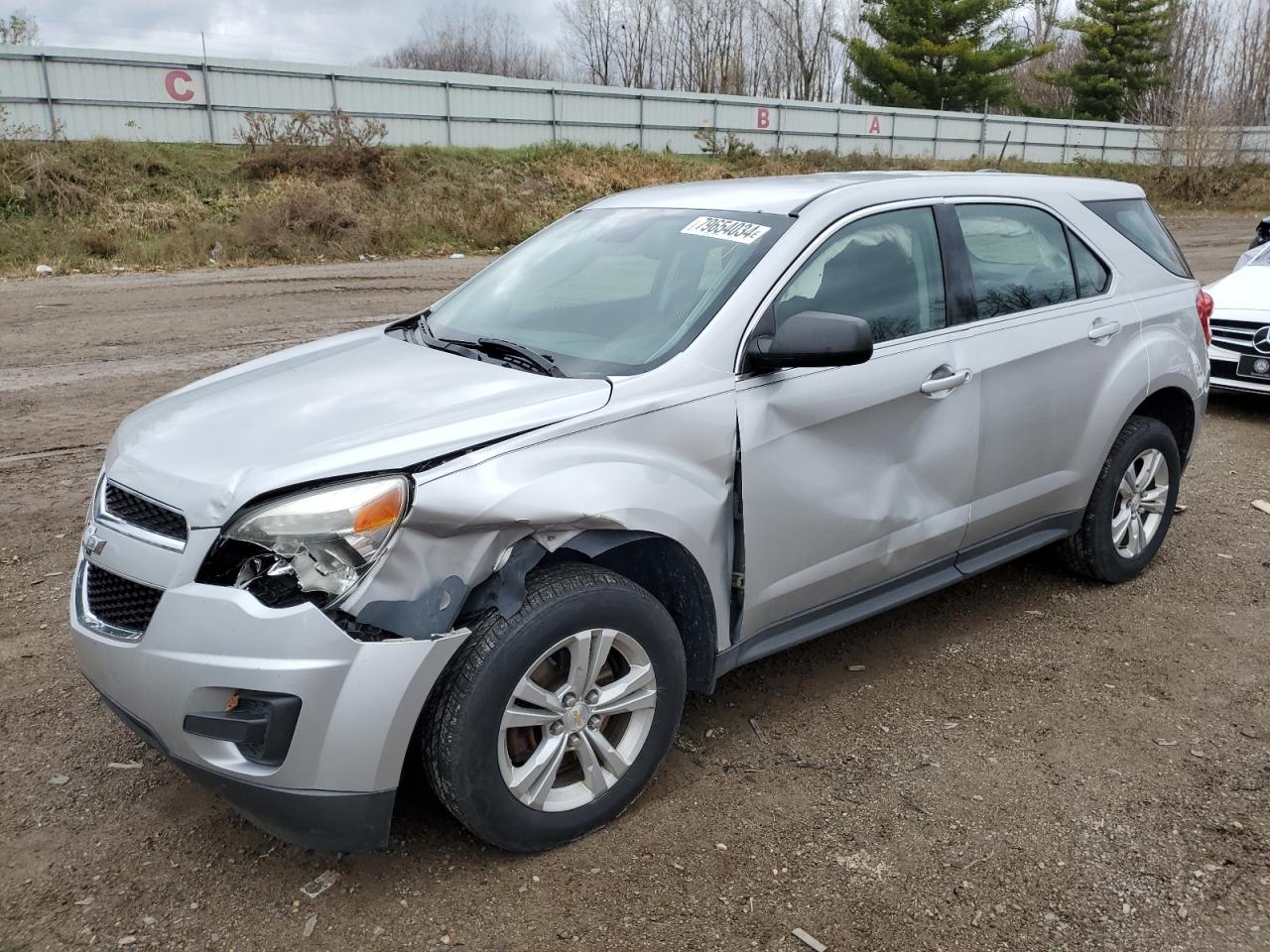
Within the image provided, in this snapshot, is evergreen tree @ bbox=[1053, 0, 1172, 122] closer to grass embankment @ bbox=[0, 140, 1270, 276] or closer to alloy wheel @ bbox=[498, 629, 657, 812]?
grass embankment @ bbox=[0, 140, 1270, 276]

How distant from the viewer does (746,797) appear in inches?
127

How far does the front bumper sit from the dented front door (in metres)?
1.11

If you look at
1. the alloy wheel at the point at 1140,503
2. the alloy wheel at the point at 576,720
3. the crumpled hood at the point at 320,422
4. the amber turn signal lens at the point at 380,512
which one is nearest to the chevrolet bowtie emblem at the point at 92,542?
the crumpled hood at the point at 320,422

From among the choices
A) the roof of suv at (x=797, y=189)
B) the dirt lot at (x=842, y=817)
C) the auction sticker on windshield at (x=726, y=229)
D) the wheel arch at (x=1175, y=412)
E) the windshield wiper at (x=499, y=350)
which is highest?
the roof of suv at (x=797, y=189)

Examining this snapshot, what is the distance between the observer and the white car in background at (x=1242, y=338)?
796 centimetres

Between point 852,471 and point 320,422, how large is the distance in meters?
1.67

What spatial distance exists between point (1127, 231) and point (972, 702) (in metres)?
2.31

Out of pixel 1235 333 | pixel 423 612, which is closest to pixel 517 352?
pixel 423 612

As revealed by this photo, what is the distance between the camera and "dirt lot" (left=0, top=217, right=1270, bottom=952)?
8.77 feet

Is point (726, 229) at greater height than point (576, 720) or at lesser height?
greater

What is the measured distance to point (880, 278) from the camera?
3.68 m

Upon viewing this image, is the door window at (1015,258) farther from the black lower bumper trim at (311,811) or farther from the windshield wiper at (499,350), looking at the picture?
the black lower bumper trim at (311,811)

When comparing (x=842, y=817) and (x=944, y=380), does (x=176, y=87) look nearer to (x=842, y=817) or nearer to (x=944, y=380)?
(x=944, y=380)

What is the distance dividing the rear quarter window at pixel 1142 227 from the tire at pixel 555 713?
9.89ft
